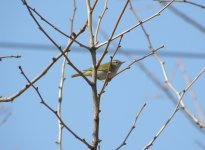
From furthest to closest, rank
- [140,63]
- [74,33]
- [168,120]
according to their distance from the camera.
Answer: [140,63]
[74,33]
[168,120]

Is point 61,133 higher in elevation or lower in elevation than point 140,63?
lower

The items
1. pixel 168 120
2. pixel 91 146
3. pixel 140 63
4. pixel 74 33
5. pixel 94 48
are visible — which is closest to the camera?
pixel 91 146

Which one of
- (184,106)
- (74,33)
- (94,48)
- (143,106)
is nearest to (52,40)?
(94,48)

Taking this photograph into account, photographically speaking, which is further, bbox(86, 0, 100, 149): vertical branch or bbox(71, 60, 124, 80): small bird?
bbox(71, 60, 124, 80): small bird

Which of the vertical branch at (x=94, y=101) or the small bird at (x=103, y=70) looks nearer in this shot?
the vertical branch at (x=94, y=101)

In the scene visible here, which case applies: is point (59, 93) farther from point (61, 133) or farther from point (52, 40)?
point (52, 40)

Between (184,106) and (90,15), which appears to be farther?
(184,106)

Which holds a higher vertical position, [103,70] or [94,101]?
[103,70]

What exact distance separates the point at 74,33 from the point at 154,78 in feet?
2.87

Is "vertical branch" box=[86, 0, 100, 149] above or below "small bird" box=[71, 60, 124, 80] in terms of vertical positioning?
below

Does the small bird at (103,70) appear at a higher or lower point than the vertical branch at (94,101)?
higher

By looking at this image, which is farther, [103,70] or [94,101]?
[103,70]

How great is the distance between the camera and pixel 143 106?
10.5ft

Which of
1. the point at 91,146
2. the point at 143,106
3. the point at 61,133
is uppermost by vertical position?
the point at 61,133
